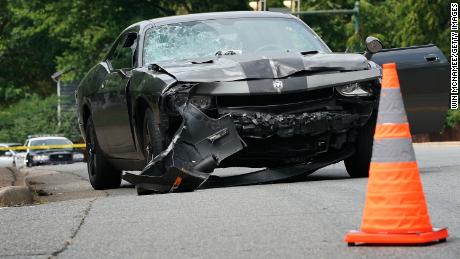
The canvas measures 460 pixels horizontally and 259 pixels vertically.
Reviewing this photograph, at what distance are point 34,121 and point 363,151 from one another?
61.6m

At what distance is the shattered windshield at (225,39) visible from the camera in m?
12.4

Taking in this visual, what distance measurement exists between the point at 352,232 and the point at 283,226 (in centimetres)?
107

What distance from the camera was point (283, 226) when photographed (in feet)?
27.5

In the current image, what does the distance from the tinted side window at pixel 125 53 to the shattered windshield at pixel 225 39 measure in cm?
28

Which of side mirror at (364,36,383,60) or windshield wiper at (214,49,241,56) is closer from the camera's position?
windshield wiper at (214,49,241,56)

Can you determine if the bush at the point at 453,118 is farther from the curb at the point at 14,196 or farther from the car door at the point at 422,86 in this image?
the curb at the point at 14,196

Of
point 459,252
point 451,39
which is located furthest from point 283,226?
point 451,39

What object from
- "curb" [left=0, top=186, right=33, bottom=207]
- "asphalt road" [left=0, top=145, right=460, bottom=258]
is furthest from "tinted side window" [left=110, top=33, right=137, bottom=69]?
"asphalt road" [left=0, top=145, right=460, bottom=258]

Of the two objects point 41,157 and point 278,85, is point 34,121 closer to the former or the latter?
point 41,157

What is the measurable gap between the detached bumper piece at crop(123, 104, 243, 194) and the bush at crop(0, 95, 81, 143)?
58.0 meters

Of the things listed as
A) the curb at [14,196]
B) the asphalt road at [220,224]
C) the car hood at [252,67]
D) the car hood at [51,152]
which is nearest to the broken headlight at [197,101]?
the car hood at [252,67]

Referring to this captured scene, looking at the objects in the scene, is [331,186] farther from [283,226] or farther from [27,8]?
[27,8]

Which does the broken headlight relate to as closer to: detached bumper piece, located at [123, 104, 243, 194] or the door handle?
detached bumper piece, located at [123, 104, 243, 194]

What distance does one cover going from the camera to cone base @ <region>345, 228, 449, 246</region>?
7.19 meters
